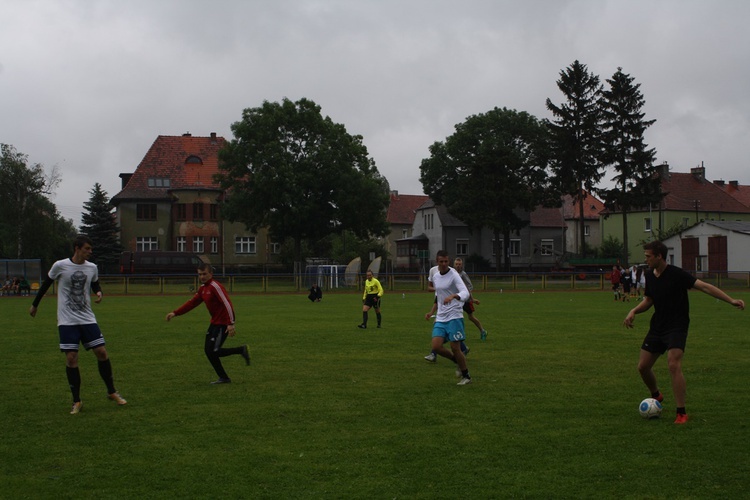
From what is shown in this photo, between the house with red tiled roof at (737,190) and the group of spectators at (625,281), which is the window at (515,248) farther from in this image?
the group of spectators at (625,281)

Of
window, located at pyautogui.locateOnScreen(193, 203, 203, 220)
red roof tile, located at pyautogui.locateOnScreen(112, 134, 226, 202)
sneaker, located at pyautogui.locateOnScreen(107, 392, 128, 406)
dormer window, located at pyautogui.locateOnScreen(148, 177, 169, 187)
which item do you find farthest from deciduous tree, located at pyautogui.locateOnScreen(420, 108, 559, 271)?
sneaker, located at pyautogui.locateOnScreen(107, 392, 128, 406)

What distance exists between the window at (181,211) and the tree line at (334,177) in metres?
6.19

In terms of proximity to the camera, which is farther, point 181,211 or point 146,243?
point 181,211

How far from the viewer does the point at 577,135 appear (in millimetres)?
66688

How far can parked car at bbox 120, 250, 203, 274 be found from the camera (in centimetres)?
6600

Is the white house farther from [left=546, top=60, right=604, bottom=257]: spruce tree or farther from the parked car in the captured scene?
the parked car

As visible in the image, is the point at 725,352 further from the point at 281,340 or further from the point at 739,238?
the point at 739,238

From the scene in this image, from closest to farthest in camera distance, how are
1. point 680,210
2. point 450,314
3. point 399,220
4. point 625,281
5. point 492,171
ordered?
point 450,314 → point 625,281 → point 492,171 → point 680,210 → point 399,220

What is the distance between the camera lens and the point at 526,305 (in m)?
33.0

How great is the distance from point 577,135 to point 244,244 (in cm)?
3319

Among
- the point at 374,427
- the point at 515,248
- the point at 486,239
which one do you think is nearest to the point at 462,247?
the point at 486,239

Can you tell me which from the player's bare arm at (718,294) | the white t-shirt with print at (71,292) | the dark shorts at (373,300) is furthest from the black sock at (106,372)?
the dark shorts at (373,300)

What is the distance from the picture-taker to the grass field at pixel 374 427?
6.27 m

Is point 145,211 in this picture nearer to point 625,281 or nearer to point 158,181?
point 158,181
